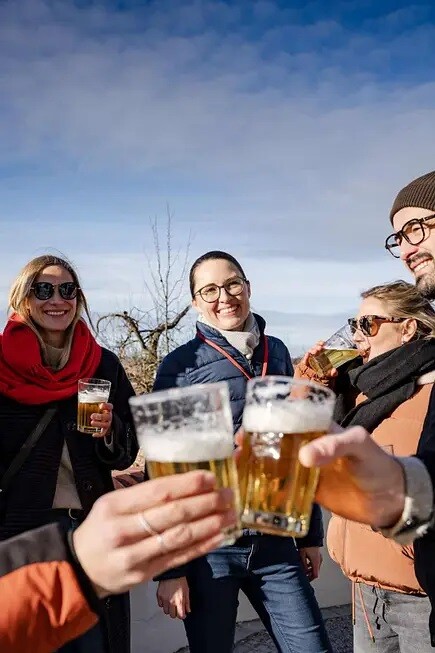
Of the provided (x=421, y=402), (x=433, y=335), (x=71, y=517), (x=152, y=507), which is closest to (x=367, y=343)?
(x=433, y=335)

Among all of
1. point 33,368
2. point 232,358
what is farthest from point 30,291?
point 232,358

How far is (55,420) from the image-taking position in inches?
120

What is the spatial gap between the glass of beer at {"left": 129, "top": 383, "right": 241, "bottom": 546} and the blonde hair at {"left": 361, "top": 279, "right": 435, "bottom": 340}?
187cm

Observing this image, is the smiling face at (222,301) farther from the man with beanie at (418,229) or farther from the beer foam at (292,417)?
the beer foam at (292,417)

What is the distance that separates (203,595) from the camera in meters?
2.80

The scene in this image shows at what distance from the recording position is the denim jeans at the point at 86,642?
2.80 metres

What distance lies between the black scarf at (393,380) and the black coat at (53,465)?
129 centimetres

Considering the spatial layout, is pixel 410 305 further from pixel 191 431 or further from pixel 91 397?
pixel 191 431

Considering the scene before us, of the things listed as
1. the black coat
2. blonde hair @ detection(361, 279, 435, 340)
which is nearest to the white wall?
the black coat

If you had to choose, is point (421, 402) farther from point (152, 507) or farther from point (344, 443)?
point (152, 507)

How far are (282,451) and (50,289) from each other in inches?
91.7

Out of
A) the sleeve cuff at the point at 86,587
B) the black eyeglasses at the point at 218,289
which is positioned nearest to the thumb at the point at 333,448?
the sleeve cuff at the point at 86,587

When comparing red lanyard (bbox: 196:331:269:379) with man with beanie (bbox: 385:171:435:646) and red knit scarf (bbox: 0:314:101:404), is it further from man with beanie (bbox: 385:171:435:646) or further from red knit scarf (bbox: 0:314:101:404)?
man with beanie (bbox: 385:171:435:646)

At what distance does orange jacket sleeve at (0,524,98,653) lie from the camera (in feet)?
3.76
